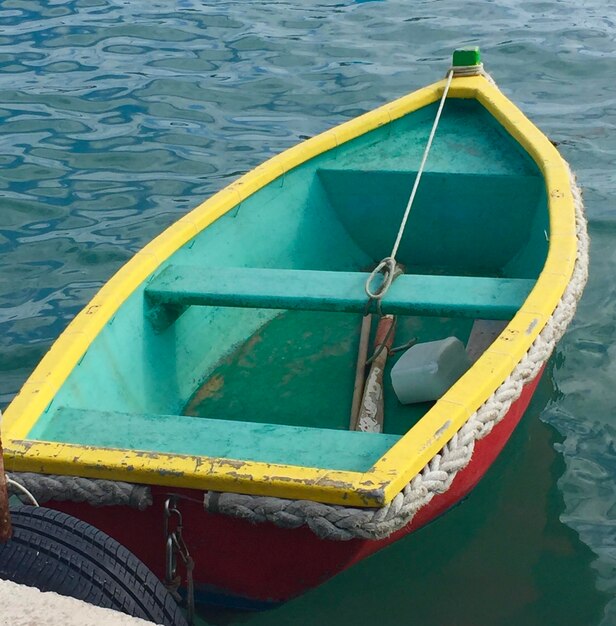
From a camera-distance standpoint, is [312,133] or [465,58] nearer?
[465,58]

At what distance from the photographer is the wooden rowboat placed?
7.79 ft

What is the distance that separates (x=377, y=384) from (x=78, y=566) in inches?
66.6

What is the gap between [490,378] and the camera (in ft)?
8.72

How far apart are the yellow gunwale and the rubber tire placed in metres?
0.19

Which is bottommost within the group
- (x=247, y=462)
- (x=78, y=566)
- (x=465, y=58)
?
(x=78, y=566)

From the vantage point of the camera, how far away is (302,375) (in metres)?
3.83

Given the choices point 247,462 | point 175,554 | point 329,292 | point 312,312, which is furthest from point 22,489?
point 312,312

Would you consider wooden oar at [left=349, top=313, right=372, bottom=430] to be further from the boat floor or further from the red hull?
the red hull

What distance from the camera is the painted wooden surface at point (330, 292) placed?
325 centimetres

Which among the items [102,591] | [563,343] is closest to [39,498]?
[102,591]

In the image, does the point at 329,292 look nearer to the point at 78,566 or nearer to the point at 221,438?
the point at 221,438

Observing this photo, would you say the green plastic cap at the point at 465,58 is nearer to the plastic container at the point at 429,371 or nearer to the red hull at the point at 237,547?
the plastic container at the point at 429,371

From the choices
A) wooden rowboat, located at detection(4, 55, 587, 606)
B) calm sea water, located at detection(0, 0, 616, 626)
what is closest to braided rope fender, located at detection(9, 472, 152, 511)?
wooden rowboat, located at detection(4, 55, 587, 606)

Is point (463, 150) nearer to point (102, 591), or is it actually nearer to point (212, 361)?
point (212, 361)
